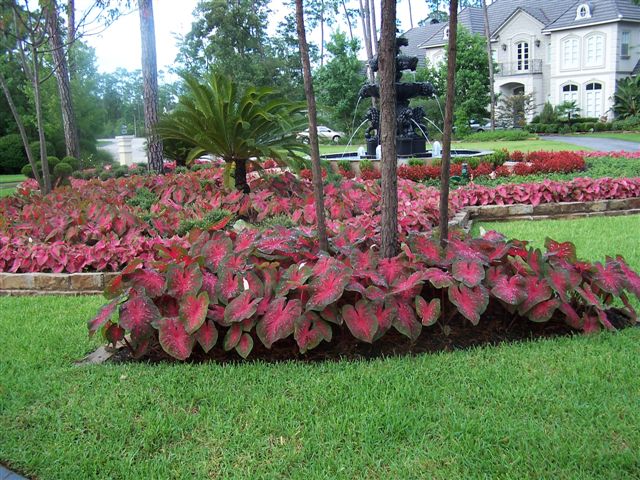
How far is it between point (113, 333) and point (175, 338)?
1.33 feet

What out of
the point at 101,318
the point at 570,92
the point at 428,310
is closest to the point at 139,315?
the point at 101,318

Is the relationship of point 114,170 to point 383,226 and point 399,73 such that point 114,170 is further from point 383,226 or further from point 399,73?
point 383,226

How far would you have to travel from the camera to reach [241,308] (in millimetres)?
3141

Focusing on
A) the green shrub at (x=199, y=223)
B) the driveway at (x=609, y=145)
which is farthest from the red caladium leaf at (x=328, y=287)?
the driveway at (x=609, y=145)

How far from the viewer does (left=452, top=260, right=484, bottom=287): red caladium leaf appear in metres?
3.21

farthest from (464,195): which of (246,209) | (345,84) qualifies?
(345,84)

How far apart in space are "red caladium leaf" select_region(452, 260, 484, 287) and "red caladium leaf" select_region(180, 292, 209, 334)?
51.9 inches

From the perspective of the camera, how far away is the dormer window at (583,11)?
36281 millimetres

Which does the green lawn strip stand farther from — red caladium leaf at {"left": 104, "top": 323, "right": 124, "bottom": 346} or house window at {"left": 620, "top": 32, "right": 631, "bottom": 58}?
house window at {"left": 620, "top": 32, "right": 631, "bottom": 58}

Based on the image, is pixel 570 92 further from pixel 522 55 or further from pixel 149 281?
pixel 149 281

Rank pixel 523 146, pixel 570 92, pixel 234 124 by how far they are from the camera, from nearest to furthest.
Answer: pixel 234 124, pixel 523 146, pixel 570 92

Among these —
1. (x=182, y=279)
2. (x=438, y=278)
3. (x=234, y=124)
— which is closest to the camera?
(x=438, y=278)

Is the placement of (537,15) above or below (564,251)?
above

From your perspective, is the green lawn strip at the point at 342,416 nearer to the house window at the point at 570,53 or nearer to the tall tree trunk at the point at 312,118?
the tall tree trunk at the point at 312,118
